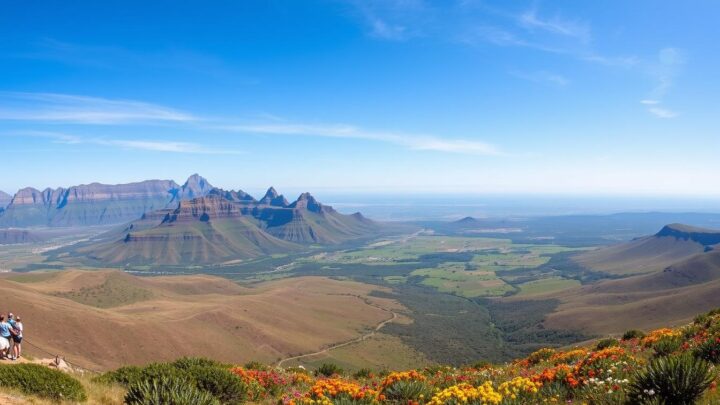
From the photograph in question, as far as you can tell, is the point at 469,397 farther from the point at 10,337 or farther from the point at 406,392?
the point at 10,337

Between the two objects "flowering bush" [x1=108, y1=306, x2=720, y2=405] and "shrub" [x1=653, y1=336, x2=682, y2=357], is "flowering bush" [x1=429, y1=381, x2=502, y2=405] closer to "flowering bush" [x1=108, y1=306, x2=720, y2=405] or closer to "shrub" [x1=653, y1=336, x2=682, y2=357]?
"flowering bush" [x1=108, y1=306, x2=720, y2=405]

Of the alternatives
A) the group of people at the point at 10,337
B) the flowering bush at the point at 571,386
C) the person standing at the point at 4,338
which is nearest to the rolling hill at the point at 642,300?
the flowering bush at the point at 571,386

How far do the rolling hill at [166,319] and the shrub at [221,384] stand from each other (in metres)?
73.8

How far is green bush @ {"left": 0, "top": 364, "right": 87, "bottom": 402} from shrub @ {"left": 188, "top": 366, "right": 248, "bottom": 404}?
3.11 m

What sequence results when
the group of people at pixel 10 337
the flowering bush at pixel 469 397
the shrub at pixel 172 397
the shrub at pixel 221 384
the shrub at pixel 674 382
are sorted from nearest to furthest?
the shrub at pixel 674 382 < the shrub at pixel 172 397 < the flowering bush at pixel 469 397 < the shrub at pixel 221 384 < the group of people at pixel 10 337

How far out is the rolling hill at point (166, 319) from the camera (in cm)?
8431

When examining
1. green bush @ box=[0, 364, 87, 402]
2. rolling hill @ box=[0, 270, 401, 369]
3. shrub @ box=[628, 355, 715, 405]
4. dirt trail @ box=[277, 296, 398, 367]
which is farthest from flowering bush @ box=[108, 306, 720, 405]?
dirt trail @ box=[277, 296, 398, 367]

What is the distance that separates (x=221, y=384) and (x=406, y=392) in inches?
221

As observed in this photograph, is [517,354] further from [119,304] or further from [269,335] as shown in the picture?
[119,304]

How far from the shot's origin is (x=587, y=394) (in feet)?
32.7

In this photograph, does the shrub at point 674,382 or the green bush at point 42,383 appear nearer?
the shrub at point 674,382

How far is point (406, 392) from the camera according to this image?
11.0m

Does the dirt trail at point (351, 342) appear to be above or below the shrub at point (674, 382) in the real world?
below

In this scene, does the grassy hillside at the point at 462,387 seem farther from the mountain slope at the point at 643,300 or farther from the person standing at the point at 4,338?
the mountain slope at the point at 643,300
